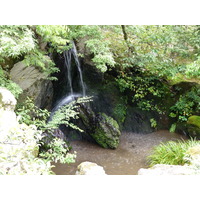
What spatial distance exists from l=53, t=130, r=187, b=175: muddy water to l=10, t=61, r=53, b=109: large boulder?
176cm

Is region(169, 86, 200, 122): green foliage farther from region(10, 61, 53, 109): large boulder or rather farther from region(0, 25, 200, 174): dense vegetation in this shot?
region(10, 61, 53, 109): large boulder

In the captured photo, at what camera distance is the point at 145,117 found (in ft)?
22.0

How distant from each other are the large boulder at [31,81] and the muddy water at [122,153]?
5.76ft

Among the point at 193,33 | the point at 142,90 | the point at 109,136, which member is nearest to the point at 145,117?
the point at 142,90

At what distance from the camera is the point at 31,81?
4.42 metres

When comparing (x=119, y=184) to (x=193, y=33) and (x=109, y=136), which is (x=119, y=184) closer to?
(x=109, y=136)

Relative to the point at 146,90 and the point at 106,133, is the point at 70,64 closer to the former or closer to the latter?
the point at 106,133

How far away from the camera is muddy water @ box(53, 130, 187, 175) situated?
4398mm

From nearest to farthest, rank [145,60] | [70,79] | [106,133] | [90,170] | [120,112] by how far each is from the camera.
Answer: [90,170]
[106,133]
[145,60]
[70,79]
[120,112]

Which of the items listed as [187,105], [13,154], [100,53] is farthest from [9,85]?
[187,105]

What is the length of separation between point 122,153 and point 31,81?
125 inches

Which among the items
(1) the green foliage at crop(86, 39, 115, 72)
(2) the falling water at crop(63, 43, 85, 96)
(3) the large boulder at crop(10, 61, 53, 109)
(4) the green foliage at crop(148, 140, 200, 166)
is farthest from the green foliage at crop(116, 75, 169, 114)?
(3) the large boulder at crop(10, 61, 53, 109)

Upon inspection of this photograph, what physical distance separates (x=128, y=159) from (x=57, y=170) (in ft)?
6.25

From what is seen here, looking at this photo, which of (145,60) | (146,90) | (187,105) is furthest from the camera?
(146,90)
